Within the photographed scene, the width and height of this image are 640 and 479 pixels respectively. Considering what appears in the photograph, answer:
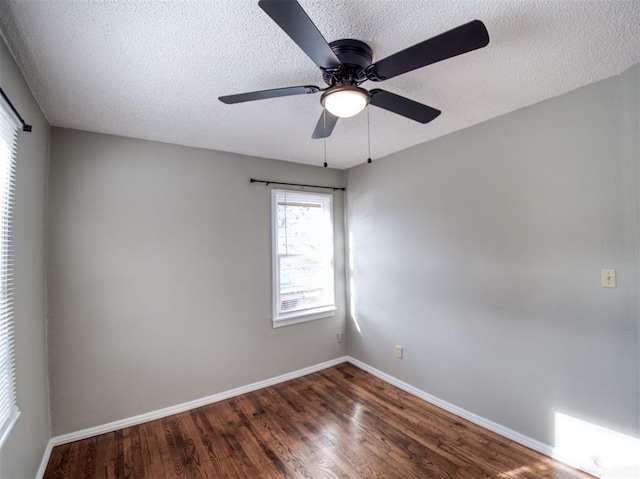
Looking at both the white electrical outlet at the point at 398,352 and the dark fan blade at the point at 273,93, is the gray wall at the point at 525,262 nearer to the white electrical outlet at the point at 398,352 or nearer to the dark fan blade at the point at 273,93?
the white electrical outlet at the point at 398,352

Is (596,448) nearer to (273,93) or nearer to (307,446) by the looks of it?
(307,446)

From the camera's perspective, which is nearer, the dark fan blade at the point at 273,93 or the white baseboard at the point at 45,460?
the dark fan blade at the point at 273,93

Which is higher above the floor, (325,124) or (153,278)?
(325,124)

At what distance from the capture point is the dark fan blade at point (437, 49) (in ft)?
3.37

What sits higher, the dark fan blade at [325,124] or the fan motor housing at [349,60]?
the fan motor housing at [349,60]

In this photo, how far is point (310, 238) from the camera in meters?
3.58

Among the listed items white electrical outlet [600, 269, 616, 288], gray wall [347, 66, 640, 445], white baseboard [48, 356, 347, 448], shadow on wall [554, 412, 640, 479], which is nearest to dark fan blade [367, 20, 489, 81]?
gray wall [347, 66, 640, 445]

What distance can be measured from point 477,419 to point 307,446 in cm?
141

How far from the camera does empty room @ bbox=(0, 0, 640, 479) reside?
1.41 meters

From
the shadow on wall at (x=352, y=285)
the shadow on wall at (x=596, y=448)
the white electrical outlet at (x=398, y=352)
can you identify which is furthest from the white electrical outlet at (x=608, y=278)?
the shadow on wall at (x=352, y=285)

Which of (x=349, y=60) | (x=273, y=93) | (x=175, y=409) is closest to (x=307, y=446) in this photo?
(x=175, y=409)

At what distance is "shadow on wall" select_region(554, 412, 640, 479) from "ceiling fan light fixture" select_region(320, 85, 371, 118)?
2.39 metres

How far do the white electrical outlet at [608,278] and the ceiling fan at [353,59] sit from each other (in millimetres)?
1438

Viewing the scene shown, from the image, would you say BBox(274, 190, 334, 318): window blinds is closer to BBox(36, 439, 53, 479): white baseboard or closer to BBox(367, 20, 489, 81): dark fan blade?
BBox(36, 439, 53, 479): white baseboard
